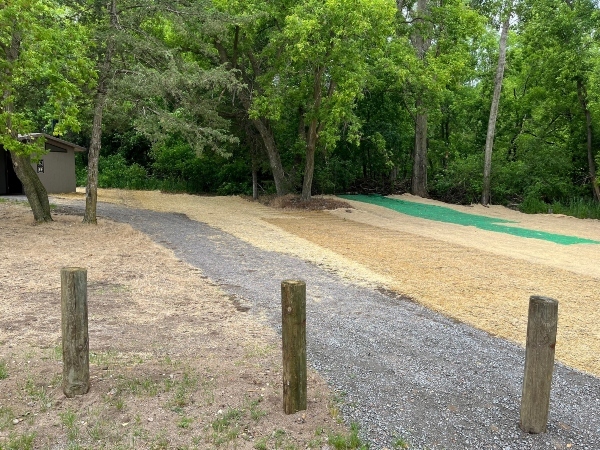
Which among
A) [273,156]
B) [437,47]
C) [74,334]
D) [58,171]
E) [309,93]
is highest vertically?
[437,47]

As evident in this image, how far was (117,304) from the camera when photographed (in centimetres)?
598

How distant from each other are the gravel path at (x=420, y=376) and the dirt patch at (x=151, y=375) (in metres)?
0.29

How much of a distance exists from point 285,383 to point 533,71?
72.8 feet

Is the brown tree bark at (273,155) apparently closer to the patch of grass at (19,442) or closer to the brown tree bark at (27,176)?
the brown tree bark at (27,176)

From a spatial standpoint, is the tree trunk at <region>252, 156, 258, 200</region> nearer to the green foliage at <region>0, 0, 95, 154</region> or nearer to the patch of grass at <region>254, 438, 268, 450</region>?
the green foliage at <region>0, 0, 95, 154</region>

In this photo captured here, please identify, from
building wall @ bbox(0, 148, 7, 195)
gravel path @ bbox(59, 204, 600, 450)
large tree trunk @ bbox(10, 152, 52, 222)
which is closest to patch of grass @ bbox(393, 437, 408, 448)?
gravel path @ bbox(59, 204, 600, 450)

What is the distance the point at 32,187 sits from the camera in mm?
12031

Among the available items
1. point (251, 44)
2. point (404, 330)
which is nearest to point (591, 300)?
point (404, 330)

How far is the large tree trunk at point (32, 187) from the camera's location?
11.8 m

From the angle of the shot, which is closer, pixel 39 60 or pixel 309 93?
pixel 39 60

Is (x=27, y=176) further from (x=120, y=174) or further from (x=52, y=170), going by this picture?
(x=120, y=174)

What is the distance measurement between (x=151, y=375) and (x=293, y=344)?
4.10 ft

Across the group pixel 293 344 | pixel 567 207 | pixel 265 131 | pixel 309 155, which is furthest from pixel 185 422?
pixel 567 207

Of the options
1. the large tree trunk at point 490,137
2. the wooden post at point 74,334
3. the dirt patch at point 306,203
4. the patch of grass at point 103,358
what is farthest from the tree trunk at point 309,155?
the wooden post at point 74,334
